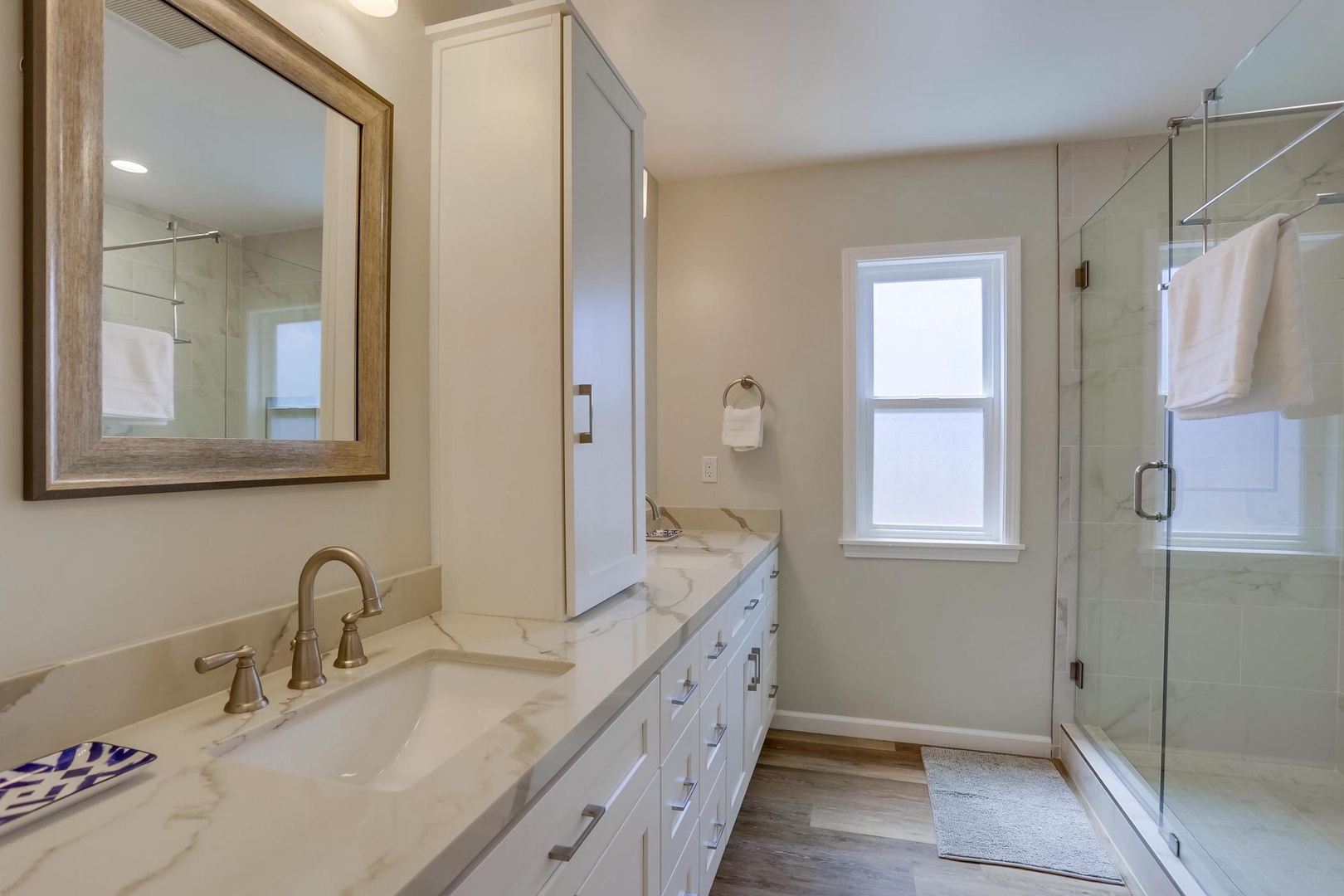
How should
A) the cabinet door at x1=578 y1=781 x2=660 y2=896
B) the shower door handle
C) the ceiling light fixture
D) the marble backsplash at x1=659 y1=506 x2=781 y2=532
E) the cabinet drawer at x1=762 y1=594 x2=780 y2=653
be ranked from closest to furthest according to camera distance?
the cabinet door at x1=578 y1=781 x2=660 y2=896, the ceiling light fixture, the shower door handle, the cabinet drawer at x1=762 y1=594 x2=780 y2=653, the marble backsplash at x1=659 y1=506 x2=781 y2=532

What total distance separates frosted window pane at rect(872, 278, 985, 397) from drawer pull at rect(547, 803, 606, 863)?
7.49ft

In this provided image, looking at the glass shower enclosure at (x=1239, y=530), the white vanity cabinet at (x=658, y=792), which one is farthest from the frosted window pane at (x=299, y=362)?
the glass shower enclosure at (x=1239, y=530)

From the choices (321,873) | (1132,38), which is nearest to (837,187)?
(1132,38)

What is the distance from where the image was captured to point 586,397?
57.7 inches

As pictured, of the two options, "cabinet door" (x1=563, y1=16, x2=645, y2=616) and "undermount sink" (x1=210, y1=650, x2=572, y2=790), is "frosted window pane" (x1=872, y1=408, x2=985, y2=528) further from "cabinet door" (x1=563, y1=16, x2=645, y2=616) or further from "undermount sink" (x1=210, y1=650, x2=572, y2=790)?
"undermount sink" (x1=210, y1=650, x2=572, y2=790)

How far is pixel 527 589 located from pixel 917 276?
2.19 metres

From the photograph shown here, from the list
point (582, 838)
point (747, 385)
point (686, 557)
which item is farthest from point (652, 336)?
point (582, 838)

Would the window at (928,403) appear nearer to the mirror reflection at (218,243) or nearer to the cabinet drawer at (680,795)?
the cabinet drawer at (680,795)

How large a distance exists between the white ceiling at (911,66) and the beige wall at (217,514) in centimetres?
79

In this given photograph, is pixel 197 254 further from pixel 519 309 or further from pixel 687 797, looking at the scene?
pixel 687 797

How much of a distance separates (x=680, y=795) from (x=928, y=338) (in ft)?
6.99

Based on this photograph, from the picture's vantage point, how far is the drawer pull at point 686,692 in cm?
136

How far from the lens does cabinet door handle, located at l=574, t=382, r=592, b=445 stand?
4.67 feet

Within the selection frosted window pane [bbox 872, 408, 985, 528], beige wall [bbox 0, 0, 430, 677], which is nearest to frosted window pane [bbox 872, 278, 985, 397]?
frosted window pane [bbox 872, 408, 985, 528]
